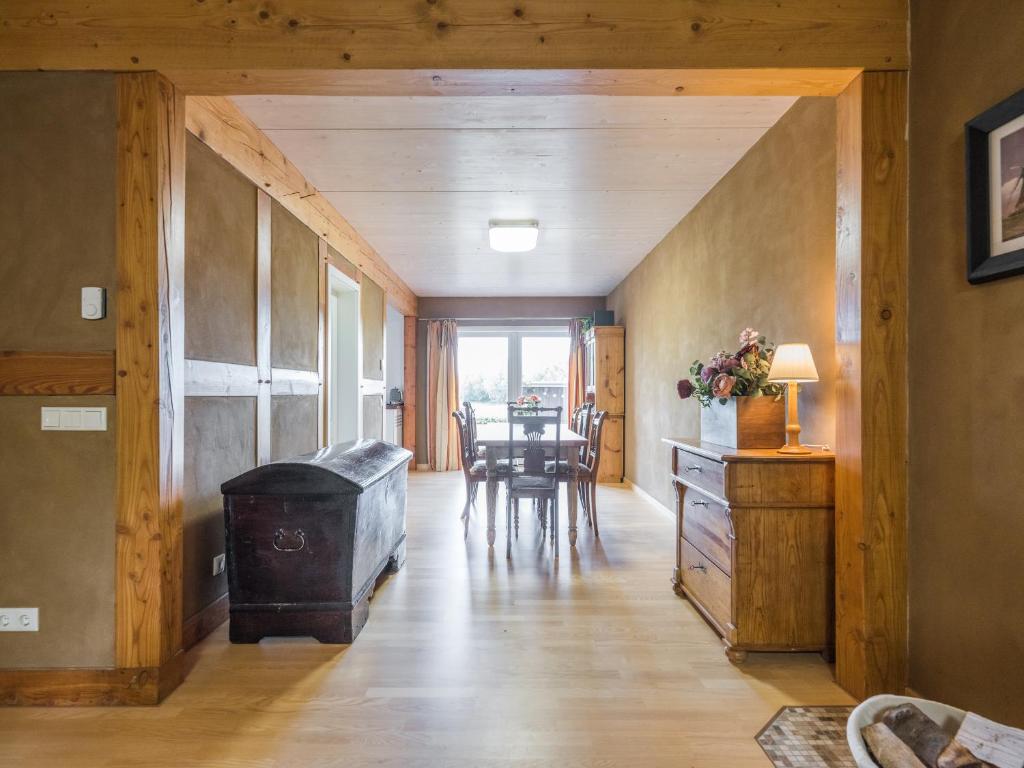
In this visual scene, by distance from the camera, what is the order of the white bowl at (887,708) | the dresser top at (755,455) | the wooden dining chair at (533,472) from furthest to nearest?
the wooden dining chair at (533,472), the dresser top at (755,455), the white bowl at (887,708)

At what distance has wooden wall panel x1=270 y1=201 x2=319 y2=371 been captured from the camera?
10.4ft

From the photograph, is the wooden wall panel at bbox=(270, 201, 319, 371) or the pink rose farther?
the wooden wall panel at bbox=(270, 201, 319, 371)

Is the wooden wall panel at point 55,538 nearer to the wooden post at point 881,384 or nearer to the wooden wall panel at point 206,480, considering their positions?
the wooden wall panel at point 206,480

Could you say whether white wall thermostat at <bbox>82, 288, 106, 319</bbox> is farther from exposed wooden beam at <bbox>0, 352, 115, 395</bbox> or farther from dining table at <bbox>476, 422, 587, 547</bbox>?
dining table at <bbox>476, 422, 587, 547</bbox>

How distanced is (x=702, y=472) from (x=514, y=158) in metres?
2.01

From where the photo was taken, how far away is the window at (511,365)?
7.86 meters

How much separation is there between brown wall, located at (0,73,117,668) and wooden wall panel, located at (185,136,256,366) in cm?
43

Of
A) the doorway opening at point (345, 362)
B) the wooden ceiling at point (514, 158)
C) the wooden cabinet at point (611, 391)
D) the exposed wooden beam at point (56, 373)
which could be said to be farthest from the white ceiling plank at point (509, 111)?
the wooden cabinet at point (611, 391)

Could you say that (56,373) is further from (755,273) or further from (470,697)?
(755,273)

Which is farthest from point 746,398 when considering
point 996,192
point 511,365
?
point 511,365

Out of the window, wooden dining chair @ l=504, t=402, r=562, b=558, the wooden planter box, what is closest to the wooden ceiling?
the wooden planter box

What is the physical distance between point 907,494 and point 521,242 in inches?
124

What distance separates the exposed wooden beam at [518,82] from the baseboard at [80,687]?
2.09 meters

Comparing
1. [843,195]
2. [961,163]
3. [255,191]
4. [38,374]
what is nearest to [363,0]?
[255,191]
